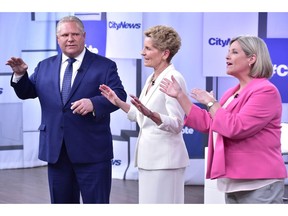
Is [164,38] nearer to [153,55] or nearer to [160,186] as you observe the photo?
[153,55]

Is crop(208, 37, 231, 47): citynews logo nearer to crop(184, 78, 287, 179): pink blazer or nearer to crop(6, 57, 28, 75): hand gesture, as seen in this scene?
crop(6, 57, 28, 75): hand gesture

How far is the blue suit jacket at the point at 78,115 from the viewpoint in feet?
10.7

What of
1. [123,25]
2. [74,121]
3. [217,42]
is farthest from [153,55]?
[123,25]

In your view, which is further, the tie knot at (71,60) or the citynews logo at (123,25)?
the citynews logo at (123,25)

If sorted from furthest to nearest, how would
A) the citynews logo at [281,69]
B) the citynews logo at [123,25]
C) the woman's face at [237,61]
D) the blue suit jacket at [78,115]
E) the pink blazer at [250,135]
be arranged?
1. the citynews logo at [123,25]
2. the citynews logo at [281,69]
3. the blue suit jacket at [78,115]
4. the woman's face at [237,61]
5. the pink blazer at [250,135]

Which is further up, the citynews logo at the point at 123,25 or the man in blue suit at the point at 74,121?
the citynews logo at the point at 123,25

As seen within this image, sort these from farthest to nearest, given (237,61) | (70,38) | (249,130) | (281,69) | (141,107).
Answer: (281,69) < (70,38) < (141,107) < (237,61) < (249,130)

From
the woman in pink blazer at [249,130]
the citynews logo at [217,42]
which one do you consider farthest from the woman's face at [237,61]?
the citynews logo at [217,42]

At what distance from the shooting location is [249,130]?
8.52 ft

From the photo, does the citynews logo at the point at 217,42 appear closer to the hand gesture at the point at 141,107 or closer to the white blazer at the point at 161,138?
the white blazer at the point at 161,138

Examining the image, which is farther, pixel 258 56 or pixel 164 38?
pixel 164 38

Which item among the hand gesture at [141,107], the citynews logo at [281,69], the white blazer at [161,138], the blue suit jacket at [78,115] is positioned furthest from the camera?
the citynews logo at [281,69]

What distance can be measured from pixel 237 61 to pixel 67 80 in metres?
1.08
